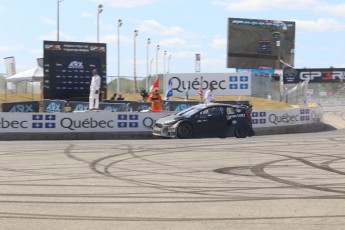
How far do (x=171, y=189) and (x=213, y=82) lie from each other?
3098 centimetres

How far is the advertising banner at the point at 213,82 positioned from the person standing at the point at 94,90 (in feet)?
48.3

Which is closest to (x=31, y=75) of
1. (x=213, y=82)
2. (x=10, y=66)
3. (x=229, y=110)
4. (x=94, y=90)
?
(x=213, y=82)

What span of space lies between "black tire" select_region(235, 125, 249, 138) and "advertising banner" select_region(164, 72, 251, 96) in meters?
17.1

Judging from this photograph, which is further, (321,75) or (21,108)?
(321,75)

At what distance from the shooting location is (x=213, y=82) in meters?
40.0

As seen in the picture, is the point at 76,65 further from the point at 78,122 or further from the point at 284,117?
the point at 284,117

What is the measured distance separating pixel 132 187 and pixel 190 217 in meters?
2.49

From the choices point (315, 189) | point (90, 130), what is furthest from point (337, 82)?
point (315, 189)

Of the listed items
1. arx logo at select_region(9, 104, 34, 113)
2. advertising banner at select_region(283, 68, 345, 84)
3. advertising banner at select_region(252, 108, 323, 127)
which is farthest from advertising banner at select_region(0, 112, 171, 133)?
advertising banner at select_region(283, 68, 345, 84)

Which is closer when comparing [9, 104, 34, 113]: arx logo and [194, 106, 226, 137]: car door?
[194, 106, 226, 137]: car door

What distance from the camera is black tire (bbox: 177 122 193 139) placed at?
68.6 feet

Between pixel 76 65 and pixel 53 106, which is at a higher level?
pixel 76 65

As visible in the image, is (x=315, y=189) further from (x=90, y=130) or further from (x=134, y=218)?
(x=90, y=130)

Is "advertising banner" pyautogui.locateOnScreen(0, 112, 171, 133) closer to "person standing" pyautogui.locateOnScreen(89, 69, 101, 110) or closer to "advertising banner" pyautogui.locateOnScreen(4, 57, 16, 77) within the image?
"person standing" pyautogui.locateOnScreen(89, 69, 101, 110)
